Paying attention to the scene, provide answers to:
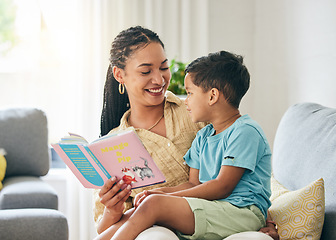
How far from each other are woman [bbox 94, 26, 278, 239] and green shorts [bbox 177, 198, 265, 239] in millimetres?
367

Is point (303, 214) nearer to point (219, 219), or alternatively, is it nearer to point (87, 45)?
point (219, 219)

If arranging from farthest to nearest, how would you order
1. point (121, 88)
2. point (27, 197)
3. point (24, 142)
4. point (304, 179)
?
1. point (24, 142)
2. point (27, 197)
3. point (121, 88)
4. point (304, 179)

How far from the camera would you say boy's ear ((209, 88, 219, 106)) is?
66.9 inches

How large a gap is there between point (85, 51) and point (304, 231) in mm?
2407

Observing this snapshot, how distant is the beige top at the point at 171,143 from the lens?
1.86 m

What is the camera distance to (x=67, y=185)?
3.57 meters

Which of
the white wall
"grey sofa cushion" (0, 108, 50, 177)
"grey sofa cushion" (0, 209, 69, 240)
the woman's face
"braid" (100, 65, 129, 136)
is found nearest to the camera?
the woman's face

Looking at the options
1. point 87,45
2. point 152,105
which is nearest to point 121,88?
point 152,105

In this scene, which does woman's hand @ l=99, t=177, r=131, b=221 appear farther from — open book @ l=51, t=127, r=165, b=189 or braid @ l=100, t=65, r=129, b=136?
braid @ l=100, t=65, r=129, b=136

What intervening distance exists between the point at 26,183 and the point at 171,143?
1.17 meters

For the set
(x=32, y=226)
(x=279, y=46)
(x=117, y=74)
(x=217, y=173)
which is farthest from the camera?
(x=279, y=46)

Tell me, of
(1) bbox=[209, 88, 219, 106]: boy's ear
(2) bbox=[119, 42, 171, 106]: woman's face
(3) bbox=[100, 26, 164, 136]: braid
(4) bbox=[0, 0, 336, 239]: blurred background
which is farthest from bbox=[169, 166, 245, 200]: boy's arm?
(4) bbox=[0, 0, 336, 239]: blurred background

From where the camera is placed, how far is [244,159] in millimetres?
1556

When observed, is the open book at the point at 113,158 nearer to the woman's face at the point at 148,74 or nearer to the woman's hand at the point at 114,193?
the woman's hand at the point at 114,193
